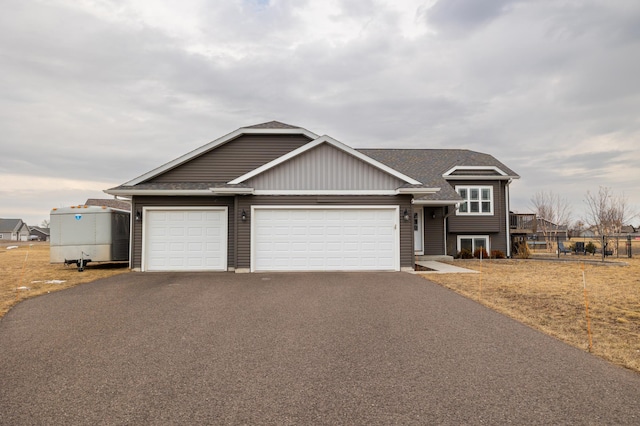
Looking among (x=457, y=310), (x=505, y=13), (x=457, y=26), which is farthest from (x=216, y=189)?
(x=505, y=13)

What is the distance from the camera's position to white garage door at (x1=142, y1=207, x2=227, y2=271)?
49.6ft

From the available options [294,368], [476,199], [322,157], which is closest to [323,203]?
[322,157]

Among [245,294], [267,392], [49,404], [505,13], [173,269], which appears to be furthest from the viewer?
[173,269]

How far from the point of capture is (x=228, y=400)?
3.88m

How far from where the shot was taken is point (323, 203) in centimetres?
1446

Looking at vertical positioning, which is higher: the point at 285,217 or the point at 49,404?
the point at 285,217

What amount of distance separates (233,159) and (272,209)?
3.48 m

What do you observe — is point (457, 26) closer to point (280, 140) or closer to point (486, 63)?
point (486, 63)

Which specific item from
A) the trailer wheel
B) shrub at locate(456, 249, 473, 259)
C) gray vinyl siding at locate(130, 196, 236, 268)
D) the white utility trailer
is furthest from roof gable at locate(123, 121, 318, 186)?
shrub at locate(456, 249, 473, 259)

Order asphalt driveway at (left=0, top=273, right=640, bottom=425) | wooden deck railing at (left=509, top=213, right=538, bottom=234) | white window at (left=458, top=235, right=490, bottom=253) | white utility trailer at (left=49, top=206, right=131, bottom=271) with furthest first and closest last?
wooden deck railing at (left=509, top=213, right=538, bottom=234), white window at (left=458, top=235, right=490, bottom=253), white utility trailer at (left=49, top=206, right=131, bottom=271), asphalt driveway at (left=0, top=273, right=640, bottom=425)

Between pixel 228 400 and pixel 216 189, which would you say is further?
pixel 216 189

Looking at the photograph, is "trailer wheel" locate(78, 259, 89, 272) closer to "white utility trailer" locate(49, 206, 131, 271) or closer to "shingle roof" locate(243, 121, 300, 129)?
"white utility trailer" locate(49, 206, 131, 271)

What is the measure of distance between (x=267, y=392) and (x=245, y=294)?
19.6 ft

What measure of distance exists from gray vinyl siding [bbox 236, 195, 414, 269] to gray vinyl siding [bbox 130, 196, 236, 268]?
0.93 meters
